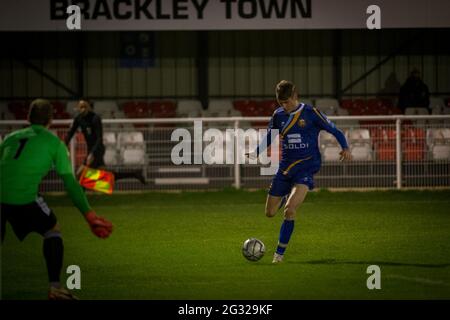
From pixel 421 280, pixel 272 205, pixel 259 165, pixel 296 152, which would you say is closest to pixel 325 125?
pixel 296 152

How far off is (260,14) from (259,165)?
4107 millimetres

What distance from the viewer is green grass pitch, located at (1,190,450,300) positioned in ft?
32.9

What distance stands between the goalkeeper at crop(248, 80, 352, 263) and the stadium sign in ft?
36.9

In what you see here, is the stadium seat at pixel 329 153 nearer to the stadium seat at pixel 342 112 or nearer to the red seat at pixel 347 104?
the stadium seat at pixel 342 112

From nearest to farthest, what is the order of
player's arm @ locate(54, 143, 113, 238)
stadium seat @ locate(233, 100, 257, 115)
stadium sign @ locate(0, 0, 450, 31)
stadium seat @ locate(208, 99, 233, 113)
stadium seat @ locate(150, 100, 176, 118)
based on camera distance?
player's arm @ locate(54, 143, 113, 238) → stadium sign @ locate(0, 0, 450, 31) → stadium seat @ locate(150, 100, 176, 118) → stadium seat @ locate(208, 99, 233, 113) → stadium seat @ locate(233, 100, 257, 115)

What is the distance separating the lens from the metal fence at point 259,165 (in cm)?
2045

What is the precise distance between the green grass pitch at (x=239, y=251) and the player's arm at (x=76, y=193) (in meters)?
1.04

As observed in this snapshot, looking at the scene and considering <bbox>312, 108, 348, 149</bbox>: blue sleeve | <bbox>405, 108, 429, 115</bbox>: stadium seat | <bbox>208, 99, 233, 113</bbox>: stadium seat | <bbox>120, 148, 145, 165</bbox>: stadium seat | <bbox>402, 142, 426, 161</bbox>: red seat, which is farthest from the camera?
<bbox>208, 99, 233, 113</bbox>: stadium seat

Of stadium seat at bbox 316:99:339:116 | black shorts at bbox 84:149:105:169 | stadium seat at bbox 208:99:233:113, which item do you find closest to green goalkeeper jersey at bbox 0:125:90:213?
black shorts at bbox 84:149:105:169

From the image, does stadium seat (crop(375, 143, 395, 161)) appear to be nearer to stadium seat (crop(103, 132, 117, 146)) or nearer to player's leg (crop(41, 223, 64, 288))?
stadium seat (crop(103, 132, 117, 146))

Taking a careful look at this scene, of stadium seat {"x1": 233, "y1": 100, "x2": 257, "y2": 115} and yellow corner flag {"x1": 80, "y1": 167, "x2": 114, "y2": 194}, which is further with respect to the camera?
stadium seat {"x1": 233, "y1": 100, "x2": 257, "y2": 115}

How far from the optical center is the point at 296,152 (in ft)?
39.1
